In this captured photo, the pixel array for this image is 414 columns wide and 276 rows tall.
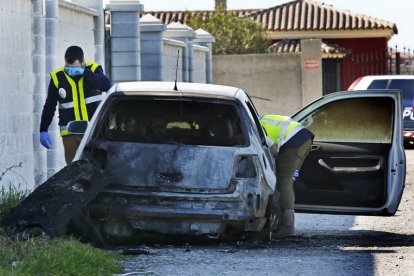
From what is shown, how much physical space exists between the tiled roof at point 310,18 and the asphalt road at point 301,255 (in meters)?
40.3

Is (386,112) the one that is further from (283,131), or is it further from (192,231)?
(192,231)

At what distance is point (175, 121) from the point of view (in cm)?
1193

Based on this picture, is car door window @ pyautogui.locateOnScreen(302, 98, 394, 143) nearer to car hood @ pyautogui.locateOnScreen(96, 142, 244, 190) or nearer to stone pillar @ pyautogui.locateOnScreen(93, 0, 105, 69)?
car hood @ pyautogui.locateOnScreen(96, 142, 244, 190)

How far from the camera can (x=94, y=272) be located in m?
9.24

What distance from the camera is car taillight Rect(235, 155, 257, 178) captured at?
37.6 feet

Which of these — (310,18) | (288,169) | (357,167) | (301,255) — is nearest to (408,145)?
(357,167)

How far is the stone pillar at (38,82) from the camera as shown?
1587 cm

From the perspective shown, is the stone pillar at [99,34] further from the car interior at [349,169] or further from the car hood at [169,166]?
the car hood at [169,166]

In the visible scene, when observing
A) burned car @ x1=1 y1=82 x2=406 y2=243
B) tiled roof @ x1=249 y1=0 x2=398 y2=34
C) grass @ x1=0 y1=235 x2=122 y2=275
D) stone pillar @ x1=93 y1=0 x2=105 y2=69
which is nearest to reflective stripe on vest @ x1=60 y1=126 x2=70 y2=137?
burned car @ x1=1 y1=82 x2=406 y2=243

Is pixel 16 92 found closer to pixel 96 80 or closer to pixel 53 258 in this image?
pixel 96 80

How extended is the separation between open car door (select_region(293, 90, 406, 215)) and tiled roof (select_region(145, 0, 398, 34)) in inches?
1556

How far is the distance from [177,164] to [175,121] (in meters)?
0.63

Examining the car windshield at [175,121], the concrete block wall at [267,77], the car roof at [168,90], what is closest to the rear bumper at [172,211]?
the car windshield at [175,121]

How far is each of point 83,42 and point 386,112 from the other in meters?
6.62
